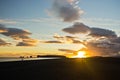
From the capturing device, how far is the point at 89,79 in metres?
21.6

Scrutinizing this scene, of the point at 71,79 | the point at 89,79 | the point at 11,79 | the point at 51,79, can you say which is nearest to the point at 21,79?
the point at 11,79

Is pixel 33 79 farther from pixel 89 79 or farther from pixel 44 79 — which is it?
pixel 89 79

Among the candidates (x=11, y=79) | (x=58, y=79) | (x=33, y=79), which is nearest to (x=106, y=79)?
(x=58, y=79)

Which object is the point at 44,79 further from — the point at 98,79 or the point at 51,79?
the point at 98,79

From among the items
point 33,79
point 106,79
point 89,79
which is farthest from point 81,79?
point 33,79

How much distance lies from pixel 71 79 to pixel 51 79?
5.71 feet

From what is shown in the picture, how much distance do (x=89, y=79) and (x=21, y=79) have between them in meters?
5.95

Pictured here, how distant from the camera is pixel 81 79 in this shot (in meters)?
21.5

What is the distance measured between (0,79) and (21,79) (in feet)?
6.50

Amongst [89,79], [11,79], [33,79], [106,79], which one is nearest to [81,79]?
[89,79]

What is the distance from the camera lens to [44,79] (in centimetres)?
2191

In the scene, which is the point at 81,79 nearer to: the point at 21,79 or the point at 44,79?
the point at 44,79

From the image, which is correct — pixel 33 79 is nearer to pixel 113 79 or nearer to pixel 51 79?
pixel 51 79

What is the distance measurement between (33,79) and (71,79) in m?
3.33
